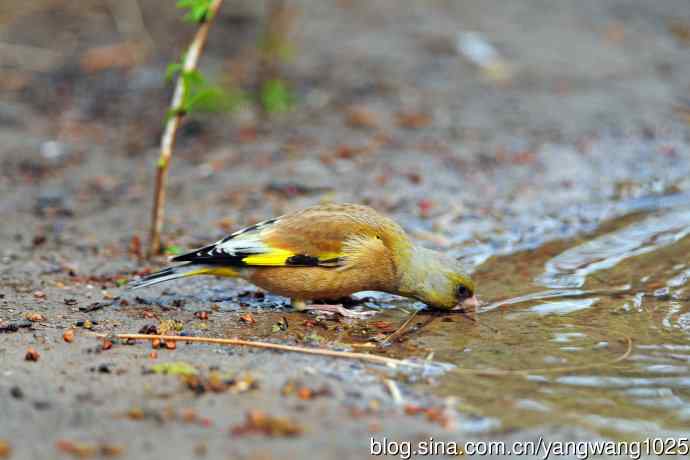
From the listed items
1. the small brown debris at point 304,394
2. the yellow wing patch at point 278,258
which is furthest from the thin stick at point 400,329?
the small brown debris at point 304,394

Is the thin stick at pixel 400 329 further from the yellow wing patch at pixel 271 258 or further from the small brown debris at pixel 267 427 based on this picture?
the small brown debris at pixel 267 427

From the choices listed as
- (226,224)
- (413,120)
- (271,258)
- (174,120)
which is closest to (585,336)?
(271,258)

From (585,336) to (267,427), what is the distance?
241 cm

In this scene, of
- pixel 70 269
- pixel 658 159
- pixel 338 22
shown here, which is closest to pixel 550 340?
pixel 70 269

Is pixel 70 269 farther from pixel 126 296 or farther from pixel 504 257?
pixel 504 257

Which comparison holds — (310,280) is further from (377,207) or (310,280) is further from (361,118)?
(361,118)

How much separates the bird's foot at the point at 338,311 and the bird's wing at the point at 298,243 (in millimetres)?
314

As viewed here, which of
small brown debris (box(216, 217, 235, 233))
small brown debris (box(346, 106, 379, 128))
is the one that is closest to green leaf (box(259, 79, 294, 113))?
small brown debris (box(346, 106, 379, 128))

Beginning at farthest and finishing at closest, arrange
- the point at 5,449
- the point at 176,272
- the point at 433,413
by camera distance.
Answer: the point at 176,272, the point at 433,413, the point at 5,449

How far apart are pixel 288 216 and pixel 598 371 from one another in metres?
2.38

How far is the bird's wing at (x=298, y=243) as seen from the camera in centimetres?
593

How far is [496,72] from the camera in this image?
11.6m

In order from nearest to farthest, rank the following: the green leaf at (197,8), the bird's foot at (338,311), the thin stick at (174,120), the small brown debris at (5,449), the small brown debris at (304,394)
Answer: the small brown debris at (5,449)
the small brown debris at (304,394)
the bird's foot at (338,311)
the green leaf at (197,8)
the thin stick at (174,120)

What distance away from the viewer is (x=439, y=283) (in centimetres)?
609
